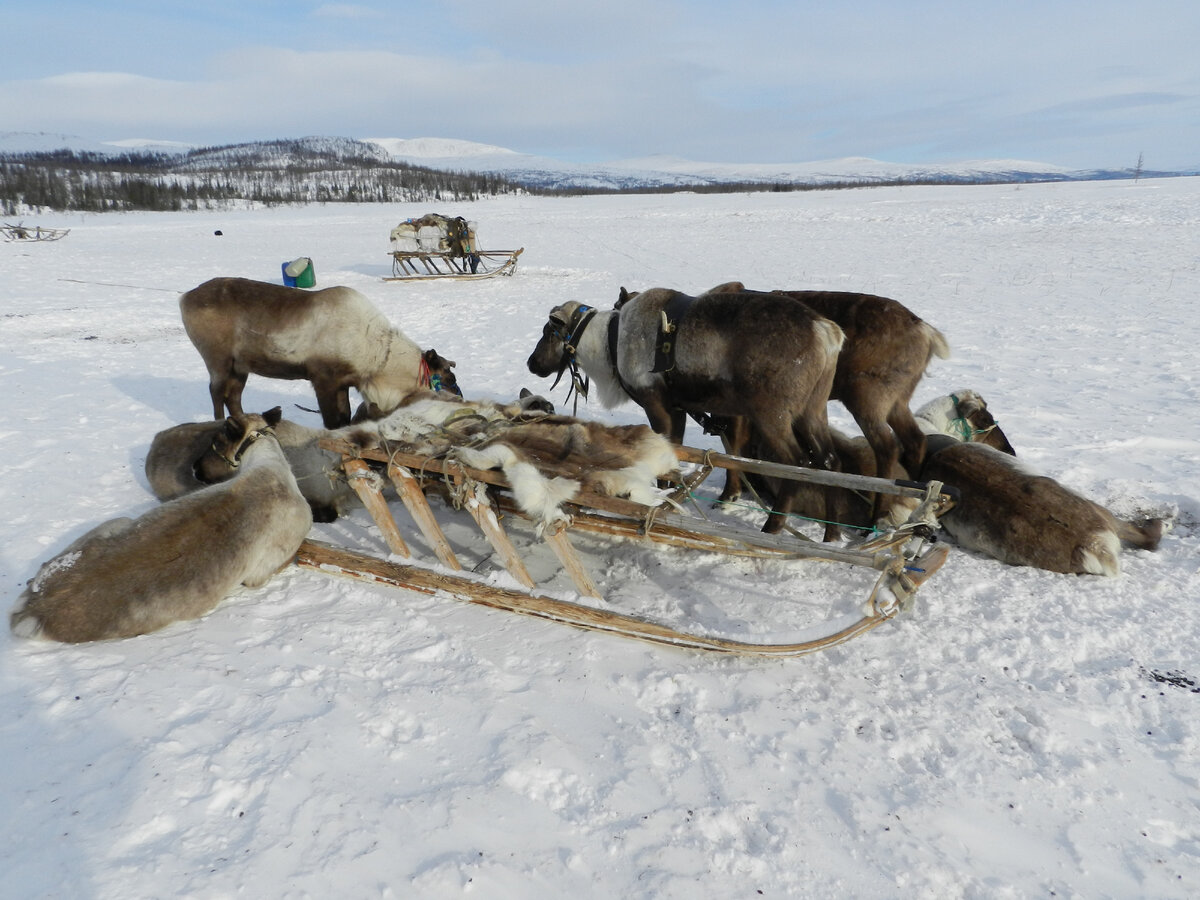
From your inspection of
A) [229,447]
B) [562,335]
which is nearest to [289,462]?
[229,447]

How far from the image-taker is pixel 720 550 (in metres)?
3.55

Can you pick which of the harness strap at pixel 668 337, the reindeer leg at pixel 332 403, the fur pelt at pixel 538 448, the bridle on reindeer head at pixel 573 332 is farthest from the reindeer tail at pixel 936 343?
the reindeer leg at pixel 332 403

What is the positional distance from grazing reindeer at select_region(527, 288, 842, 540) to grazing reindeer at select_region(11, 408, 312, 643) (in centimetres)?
260

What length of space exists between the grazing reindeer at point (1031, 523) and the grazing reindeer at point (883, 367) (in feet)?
1.26

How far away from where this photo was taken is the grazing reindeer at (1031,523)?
3752 mm

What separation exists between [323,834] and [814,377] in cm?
351

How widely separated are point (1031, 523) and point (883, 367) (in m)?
1.31

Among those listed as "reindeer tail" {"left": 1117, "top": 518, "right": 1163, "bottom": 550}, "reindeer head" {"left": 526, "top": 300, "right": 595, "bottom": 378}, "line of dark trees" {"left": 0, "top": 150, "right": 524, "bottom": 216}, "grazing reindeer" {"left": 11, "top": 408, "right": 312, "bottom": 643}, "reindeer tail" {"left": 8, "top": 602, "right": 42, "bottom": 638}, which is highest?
"line of dark trees" {"left": 0, "top": 150, "right": 524, "bottom": 216}

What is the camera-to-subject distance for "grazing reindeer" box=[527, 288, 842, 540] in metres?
4.17

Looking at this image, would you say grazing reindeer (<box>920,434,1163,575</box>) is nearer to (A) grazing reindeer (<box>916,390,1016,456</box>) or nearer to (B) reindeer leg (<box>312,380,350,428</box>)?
(A) grazing reindeer (<box>916,390,1016,456</box>)

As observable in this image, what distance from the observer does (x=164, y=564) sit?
10.5 feet

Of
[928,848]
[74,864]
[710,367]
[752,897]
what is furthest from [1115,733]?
[74,864]

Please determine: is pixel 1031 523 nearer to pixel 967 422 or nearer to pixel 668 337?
pixel 967 422

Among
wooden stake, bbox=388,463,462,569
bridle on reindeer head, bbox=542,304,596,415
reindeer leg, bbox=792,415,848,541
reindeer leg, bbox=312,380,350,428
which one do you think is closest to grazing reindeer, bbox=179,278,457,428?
reindeer leg, bbox=312,380,350,428
